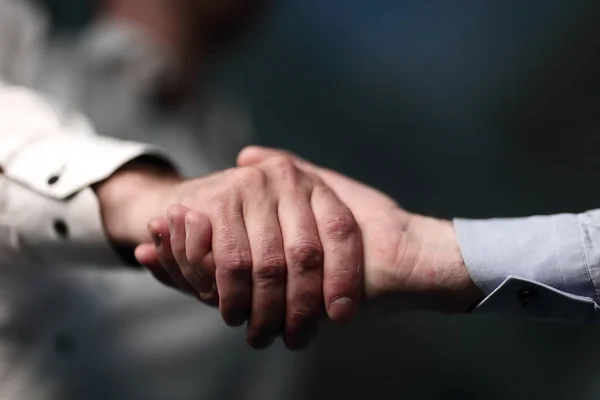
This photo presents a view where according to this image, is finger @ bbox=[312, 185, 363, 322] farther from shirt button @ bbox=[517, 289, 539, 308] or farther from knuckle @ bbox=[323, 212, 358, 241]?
shirt button @ bbox=[517, 289, 539, 308]

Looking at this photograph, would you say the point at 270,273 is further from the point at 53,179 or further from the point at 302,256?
the point at 53,179

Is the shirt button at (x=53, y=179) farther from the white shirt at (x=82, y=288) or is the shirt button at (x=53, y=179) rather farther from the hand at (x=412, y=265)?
the hand at (x=412, y=265)

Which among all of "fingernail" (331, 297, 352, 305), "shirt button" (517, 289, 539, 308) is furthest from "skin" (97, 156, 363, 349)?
"shirt button" (517, 289, 539, 308)

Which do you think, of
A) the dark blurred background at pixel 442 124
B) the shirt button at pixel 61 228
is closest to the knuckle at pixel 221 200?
the shirt button at pixel 61 228

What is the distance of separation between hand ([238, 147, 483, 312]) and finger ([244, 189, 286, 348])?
63mm

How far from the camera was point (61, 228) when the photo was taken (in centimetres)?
41

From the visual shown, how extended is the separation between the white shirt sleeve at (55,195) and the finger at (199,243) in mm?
86

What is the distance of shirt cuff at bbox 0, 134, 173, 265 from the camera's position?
1.30ft

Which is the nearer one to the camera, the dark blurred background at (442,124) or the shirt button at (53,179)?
the shirt button at (53,179)

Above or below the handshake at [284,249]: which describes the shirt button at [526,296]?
below

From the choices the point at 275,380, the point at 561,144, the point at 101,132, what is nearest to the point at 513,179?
the point at 561,144

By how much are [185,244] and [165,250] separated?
2cm

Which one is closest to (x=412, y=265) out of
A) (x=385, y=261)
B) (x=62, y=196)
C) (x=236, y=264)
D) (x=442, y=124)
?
(x=385, y=261)

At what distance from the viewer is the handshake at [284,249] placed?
35 centimetres
